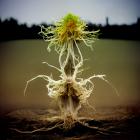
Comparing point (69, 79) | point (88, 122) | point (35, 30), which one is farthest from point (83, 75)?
point (35, 30)

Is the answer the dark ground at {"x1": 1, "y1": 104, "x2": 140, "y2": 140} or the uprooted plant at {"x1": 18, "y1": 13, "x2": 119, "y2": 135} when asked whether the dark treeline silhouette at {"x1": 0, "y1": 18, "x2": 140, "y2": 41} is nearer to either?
the uprooted plant at {"x1": 18, "y1": 13, "x2": 119, "y2": 135}

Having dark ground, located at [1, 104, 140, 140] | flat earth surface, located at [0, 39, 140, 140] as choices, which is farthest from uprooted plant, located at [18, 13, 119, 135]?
flat earth surface, located at [0, 39, 140, 140]

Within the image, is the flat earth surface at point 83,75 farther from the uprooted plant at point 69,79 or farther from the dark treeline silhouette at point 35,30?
the uprooted plant at point 69,79

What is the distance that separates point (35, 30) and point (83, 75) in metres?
0.59

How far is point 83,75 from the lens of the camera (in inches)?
38.3

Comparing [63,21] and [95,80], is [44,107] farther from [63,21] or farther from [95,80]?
[63,21]

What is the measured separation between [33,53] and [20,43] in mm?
146

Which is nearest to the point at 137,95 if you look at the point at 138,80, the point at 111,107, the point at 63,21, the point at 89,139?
the point at 138,80

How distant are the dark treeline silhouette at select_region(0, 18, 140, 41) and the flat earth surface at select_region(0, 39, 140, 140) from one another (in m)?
0.05

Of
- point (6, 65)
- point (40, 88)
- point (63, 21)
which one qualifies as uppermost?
point (63, 21)

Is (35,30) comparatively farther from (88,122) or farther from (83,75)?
(88,122)

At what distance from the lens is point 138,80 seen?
0.98m

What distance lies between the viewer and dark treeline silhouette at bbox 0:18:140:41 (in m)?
0.89

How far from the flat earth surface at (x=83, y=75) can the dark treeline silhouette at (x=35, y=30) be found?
0.15 feet
